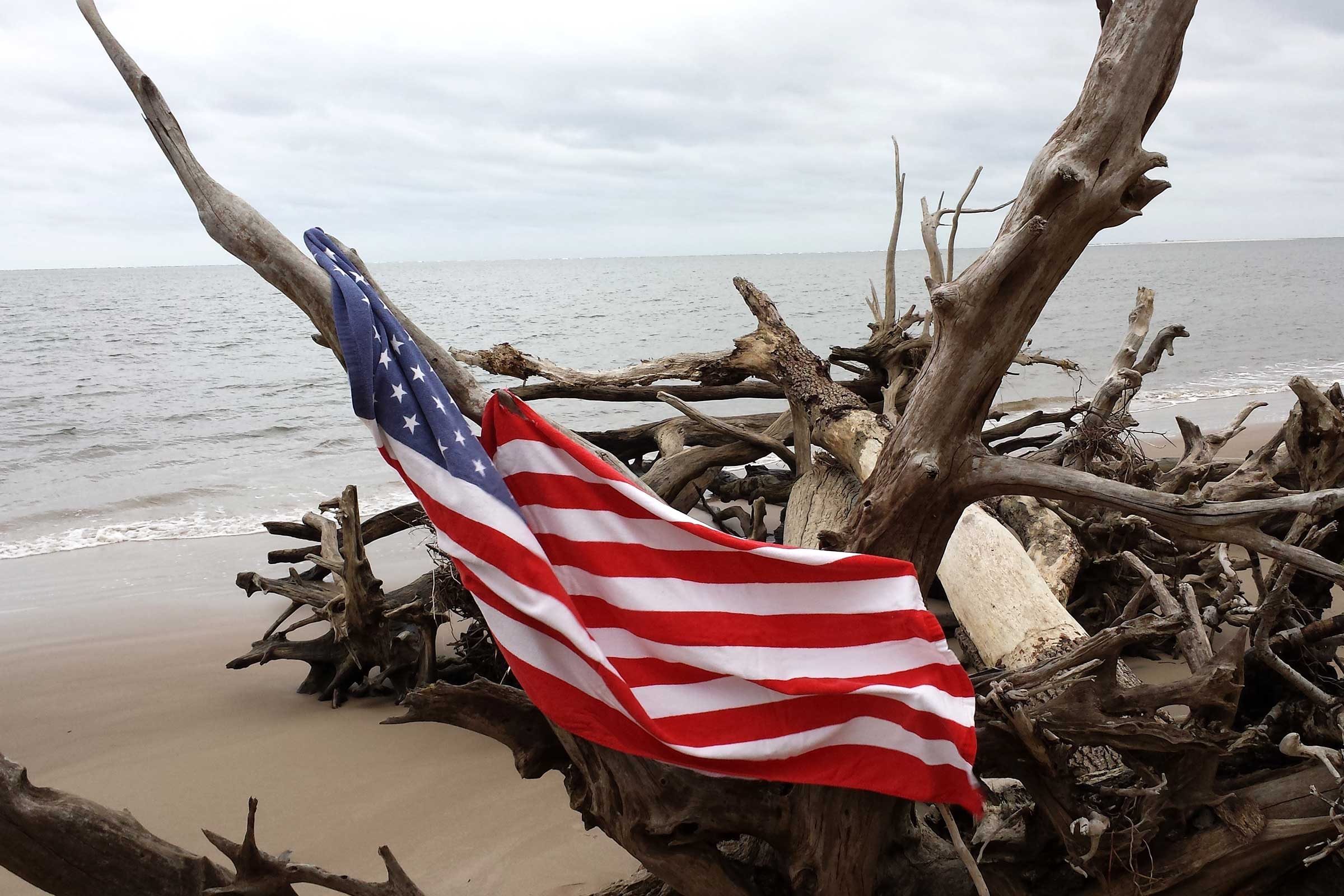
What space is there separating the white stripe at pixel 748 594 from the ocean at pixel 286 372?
27.8 ft

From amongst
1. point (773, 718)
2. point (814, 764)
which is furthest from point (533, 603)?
point (814, 764)

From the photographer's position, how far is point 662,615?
2625 millimetres

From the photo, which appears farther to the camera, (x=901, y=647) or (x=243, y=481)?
(x=243, y=481)

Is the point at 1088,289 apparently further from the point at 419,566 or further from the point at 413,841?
the point at 413,841

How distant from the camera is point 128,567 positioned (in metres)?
8.77

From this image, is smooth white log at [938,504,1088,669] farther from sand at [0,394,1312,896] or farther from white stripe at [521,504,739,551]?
white stripe at [521,504,739,551]

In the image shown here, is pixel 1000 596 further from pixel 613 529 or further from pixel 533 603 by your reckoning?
pixel 533 603

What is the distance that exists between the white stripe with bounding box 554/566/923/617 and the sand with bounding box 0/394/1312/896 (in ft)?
5.98

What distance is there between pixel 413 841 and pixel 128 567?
607cm

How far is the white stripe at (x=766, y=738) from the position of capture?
8.13ft

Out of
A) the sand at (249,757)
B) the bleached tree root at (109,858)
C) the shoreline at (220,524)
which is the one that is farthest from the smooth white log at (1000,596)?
the shoreline at (220,524)

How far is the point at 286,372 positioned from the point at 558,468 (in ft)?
72.9

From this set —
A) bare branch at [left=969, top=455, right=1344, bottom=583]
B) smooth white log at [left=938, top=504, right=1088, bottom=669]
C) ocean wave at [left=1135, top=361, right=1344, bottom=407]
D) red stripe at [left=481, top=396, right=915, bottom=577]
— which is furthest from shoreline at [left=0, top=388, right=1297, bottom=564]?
red stripe at [left=481, top=396, right=915, bottom=577]

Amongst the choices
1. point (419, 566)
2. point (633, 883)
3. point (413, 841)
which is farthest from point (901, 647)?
point (419, 566)
